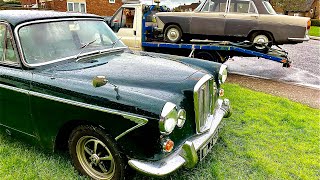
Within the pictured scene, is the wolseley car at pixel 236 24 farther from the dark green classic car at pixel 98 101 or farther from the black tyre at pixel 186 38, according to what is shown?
the dark green classic car at pixel 98 101

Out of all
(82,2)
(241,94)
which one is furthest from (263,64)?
(82,2)

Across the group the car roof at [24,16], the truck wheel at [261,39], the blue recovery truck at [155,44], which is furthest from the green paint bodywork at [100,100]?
the truck wheel at [261,39]

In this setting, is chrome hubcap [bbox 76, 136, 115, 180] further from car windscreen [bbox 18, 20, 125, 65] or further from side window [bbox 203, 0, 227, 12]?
side window [bbox 203, 0, 227, 12]

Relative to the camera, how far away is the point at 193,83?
10.1ft

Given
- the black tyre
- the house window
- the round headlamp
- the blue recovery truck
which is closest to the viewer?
the round headlamp

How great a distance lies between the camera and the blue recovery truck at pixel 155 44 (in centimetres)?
792

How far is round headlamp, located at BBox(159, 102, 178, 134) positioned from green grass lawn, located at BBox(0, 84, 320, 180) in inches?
34.6

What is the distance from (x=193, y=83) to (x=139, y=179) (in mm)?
1195

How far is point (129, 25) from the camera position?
8.63 meters

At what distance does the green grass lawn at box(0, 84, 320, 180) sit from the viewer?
3.33m

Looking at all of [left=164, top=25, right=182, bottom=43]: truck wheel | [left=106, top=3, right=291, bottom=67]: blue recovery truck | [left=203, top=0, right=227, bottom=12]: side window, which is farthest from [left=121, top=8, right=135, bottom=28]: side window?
[left=203, top=0, right=227, bottom=12]: side window

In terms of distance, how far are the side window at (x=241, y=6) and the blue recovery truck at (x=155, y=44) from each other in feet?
3.51

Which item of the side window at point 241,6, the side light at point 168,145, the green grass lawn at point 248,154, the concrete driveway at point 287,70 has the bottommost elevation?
the green grass lawn at point 248,154

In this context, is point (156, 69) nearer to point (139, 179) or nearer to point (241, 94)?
point (139, 179)
